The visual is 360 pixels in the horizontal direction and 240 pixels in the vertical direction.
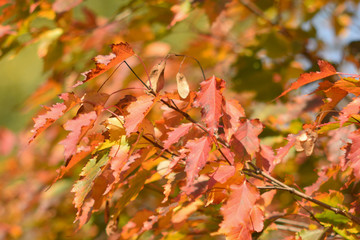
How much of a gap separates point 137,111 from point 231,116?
0.14m

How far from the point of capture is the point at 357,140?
521mm

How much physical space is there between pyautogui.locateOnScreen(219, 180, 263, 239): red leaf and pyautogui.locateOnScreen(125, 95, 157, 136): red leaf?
0.16 meters

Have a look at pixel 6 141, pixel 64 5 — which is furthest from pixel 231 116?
pixel 6 141

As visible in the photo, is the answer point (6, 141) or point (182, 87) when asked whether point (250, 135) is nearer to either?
point (182, 87)

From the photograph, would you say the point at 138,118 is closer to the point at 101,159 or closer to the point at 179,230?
the point at 101,159

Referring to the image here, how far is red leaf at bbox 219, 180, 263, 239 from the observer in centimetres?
53

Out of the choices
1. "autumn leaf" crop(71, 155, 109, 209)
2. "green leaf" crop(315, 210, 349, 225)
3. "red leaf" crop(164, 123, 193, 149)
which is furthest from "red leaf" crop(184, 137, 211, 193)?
"green leaf" crop(315, 210, 349, 225)

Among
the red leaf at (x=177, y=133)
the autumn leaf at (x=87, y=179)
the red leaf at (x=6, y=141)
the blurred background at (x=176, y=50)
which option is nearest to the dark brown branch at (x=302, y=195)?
the red leaf at (x=177, y=133)

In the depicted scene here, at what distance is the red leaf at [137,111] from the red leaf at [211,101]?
2.6 inches

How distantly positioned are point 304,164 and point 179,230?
66 centimetres

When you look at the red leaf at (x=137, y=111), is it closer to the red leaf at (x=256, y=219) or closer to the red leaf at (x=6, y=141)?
the red leaf at (x=256, y=219)

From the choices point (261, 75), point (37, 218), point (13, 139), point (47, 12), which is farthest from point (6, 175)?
point (261, 75)

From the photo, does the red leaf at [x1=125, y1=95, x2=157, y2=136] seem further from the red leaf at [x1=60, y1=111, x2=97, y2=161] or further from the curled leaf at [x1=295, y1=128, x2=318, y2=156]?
the curled leaf at [x1=295, y1=128, x2=318, y2=156]

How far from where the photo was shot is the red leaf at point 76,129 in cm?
51
